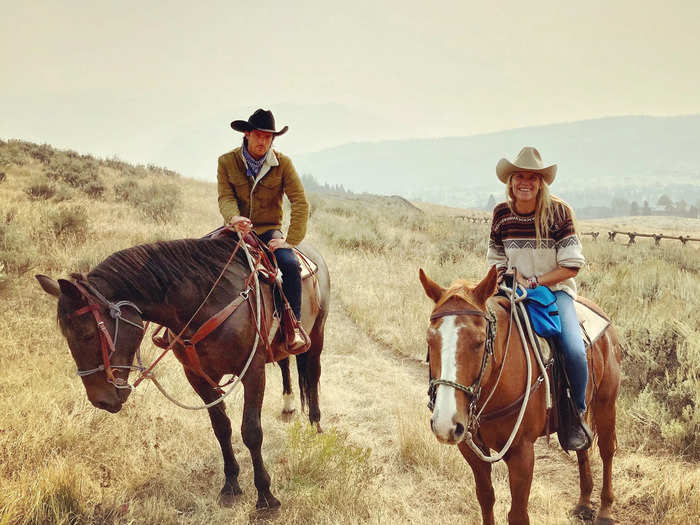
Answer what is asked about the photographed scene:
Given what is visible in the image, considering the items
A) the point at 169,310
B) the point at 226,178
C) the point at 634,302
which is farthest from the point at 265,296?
the point at 634,302

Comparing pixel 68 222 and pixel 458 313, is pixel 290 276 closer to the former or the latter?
pixel 458 313

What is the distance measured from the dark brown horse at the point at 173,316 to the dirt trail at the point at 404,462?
47.5 inches

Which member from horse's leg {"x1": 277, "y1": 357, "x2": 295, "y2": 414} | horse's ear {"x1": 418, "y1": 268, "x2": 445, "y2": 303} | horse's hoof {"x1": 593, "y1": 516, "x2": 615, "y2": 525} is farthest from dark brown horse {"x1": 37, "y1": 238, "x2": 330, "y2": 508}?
horse's hoof {"x1": 593, "y1": 516, "x2": 615, "y2": 525}

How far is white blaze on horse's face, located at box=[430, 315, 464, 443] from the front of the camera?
1.98m

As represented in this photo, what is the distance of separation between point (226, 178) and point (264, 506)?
2891 mm

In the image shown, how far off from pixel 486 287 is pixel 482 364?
41 cm

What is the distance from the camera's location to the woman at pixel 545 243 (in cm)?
273

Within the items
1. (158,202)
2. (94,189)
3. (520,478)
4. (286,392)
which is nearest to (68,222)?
(158,202)

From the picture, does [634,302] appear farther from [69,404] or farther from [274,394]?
[69,404]

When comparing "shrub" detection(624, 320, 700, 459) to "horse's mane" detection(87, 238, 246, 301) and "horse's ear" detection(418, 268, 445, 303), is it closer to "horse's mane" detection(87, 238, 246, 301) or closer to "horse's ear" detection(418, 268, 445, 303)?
"horse's ear" detection(418, 268, 445, 303)

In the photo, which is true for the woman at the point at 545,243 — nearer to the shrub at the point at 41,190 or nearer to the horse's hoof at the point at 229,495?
the horse's hoof at the point at 229,495

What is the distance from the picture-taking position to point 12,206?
10.2 m

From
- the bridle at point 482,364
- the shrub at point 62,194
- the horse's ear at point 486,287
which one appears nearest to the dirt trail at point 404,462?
the bridle at point 482,364

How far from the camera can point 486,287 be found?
2.27 m
